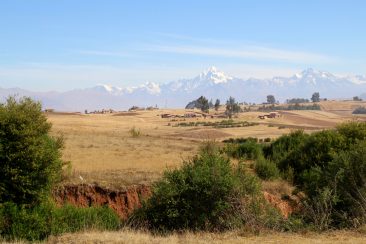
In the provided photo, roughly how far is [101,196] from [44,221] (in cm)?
601

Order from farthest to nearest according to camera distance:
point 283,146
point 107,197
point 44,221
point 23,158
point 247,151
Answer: point 247,151 → point 283,146 → point 107,197 → point 23,158 → point 44,221

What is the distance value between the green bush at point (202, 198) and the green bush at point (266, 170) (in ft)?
41.8

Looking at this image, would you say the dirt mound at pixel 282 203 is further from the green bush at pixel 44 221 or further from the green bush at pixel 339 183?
the green bush at pixel 44 221

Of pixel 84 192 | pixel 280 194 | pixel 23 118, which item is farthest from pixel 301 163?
pixel 23 118

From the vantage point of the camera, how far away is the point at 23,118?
19.8 meters

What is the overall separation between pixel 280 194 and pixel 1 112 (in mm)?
14305

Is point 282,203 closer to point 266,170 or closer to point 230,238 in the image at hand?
point 266,170

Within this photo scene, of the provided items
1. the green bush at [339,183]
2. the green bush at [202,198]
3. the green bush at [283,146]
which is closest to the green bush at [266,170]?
the green bush at [339,183]

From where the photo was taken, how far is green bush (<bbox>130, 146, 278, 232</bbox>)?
56.9 ft

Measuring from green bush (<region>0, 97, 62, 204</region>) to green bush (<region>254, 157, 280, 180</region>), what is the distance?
15195mm

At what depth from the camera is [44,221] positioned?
1859cm

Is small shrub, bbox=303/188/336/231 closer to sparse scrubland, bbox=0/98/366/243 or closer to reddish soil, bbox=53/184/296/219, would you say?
sparse scrubland, bbox=0/98/366/243

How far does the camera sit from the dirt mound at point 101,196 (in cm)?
2391

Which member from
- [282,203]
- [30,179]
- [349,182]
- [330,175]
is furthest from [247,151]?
[30,179]
